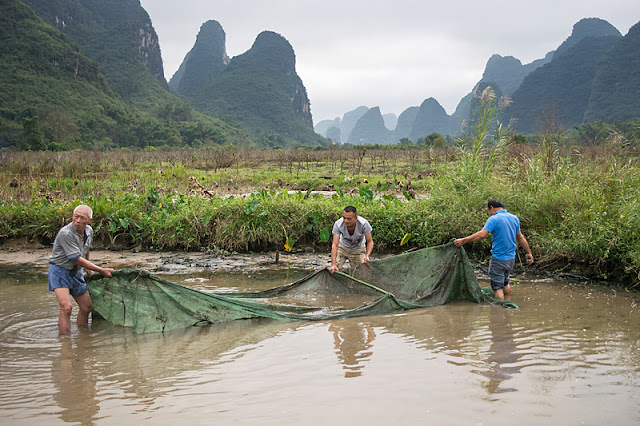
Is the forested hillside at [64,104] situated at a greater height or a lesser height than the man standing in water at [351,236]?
greater

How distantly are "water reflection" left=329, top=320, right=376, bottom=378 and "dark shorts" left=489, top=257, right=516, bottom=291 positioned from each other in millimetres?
1727

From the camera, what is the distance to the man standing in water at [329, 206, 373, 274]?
5.70 metres

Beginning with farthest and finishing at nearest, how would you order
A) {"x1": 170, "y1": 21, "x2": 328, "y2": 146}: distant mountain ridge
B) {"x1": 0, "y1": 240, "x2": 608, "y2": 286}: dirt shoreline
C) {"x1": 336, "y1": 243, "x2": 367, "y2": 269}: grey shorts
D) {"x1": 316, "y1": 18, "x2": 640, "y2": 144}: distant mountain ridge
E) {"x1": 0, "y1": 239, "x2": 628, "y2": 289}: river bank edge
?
{"x1": 170, "y1": 21, "x2": 328, "y2": 146}: distant mountain ridge
{"x1": 316, "y1": 18, "x2": 640, "y2": 144}: distant mountain ridge
{"x1": 0, "y1": 240, "x2": 608, "y2": 286}: dirt shoreline
{"x1": 0, "y1": 239, "x2": 628, "y2": 289}: river bank edge
{"x1": 336, "y1": 243, "x2": 367, "y2": 269}: grey shorts

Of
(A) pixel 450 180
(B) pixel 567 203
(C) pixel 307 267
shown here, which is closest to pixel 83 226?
(C) pixel 307 267

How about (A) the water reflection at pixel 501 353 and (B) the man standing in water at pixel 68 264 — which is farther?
(B) the man standing in water at pixel 68 264

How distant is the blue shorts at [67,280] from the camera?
4.41 m

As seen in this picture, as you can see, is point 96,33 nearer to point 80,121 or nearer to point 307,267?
point 80,121

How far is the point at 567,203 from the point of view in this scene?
6.64 m

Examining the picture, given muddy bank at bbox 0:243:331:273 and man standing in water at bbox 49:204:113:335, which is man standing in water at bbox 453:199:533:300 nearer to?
muddy bank at bbox 0:243:331:273

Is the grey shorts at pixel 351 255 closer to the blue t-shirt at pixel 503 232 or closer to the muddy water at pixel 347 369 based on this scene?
the muddy water at pixel 347 369

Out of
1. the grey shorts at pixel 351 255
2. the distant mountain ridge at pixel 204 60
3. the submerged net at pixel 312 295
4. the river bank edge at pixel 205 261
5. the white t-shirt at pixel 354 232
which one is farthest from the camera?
the distant mountain ridge at pixel 204 60

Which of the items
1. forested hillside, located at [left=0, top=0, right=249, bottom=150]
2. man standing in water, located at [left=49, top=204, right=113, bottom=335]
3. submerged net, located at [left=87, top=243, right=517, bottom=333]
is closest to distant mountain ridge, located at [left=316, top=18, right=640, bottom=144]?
submerged net, located at [left=87, top=243, right=517, bottom=333]

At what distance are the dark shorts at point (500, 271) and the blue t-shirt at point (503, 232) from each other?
0.20 feet

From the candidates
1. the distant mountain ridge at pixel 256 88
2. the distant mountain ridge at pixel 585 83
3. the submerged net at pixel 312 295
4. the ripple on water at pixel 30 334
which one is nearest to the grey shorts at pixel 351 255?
the submerged net at pixel 312 295
